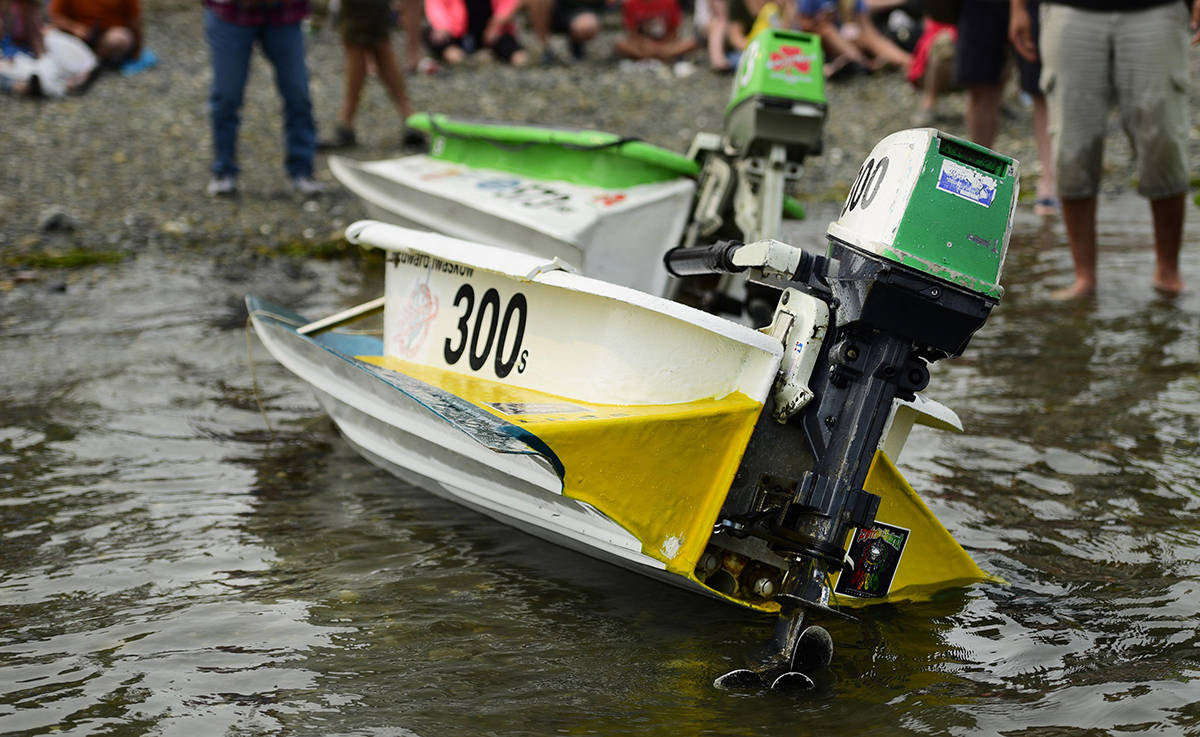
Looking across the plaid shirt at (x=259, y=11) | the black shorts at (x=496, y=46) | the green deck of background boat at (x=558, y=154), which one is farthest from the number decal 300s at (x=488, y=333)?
the black shorts at (x=496, y=46)

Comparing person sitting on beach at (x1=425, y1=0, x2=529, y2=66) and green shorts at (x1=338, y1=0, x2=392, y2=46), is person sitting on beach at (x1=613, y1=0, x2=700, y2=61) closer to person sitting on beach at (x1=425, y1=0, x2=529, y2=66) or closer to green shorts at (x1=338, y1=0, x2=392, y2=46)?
person sitting on beach at (x1=425, y1=0, x2=529, y2=66)

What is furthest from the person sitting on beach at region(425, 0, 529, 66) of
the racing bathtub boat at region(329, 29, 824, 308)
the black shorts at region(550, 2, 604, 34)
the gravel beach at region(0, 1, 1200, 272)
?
the racing bathtub boat at region(329, 29, 824, 308)

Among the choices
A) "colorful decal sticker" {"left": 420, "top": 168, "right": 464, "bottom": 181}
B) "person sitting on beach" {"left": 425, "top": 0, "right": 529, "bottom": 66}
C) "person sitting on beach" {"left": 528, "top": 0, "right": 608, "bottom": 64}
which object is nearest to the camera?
"colorful decal sticker" {"left": 420, "top": 168, "right": 464, "bottom": 181}

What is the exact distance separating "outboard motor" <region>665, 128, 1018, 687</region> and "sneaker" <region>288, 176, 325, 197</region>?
677 cm

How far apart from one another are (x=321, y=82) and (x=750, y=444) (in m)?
11.7

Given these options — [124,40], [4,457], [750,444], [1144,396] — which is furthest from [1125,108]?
[124,40]

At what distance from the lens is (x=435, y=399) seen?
371 centimetres

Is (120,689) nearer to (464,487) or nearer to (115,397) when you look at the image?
(464,487)

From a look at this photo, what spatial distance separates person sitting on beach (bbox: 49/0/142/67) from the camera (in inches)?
526

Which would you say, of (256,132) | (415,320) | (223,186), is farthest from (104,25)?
(415,320)

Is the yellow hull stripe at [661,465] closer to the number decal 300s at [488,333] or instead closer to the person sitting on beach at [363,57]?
the number decal 300s at [488,333]

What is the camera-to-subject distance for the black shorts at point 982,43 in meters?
8.51

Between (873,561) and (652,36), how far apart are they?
522 inches

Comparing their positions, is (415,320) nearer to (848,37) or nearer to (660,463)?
(660,463)
